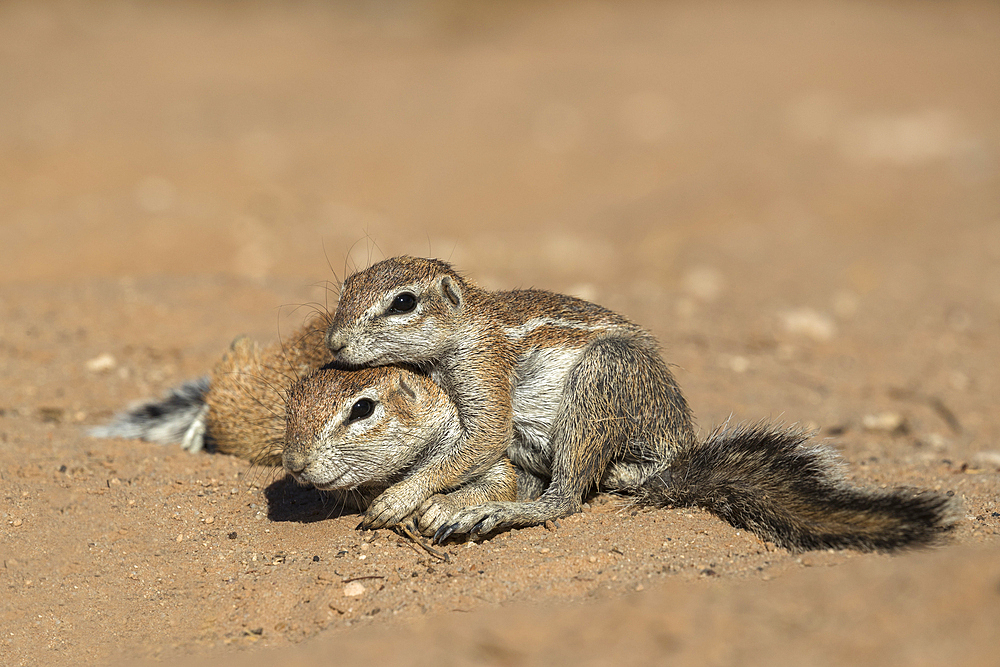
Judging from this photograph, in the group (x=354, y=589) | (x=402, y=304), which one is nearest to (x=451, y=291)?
(x=402, y=304)

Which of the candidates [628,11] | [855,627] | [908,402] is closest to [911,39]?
[628,11]

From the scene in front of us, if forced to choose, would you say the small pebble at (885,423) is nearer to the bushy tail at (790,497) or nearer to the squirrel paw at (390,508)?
the bushy tail at (790,497)

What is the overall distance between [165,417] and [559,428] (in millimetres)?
3096

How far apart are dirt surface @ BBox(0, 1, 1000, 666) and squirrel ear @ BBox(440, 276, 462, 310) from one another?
125 centimetres

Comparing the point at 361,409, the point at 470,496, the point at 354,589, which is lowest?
the point at 354,589

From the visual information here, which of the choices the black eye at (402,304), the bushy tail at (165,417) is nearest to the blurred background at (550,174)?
the bushy tail at (165,417)

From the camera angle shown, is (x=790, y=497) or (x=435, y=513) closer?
(x=790, y=497)

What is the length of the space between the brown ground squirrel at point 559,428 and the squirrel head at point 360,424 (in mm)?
105

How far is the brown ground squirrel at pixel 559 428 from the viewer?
4.41 metres

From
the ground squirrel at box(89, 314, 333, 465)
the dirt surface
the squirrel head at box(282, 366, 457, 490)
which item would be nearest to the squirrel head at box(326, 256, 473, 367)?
the squirrel head at box(282, 366, 457, 490)

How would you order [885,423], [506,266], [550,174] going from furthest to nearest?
1. [550,174]
2. [506,266]
3. [885,423]

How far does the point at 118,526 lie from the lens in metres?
4.89

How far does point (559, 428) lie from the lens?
15.5ft

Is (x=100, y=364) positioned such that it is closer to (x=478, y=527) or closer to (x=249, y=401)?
(x=249, y=401)
